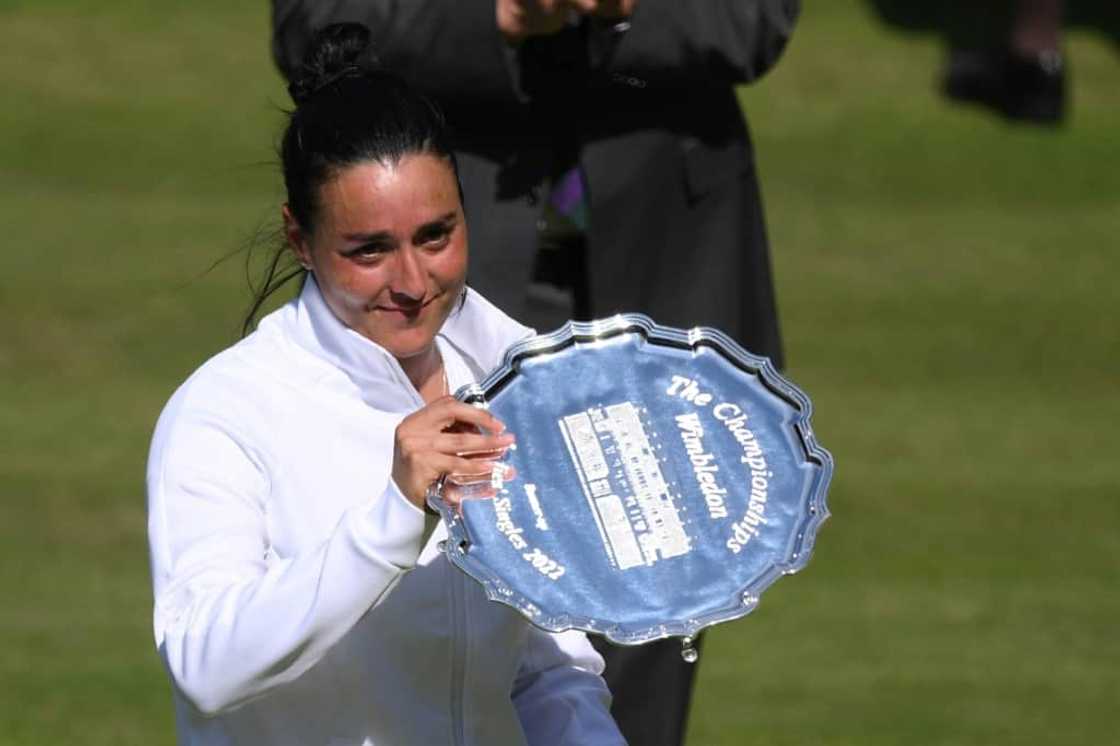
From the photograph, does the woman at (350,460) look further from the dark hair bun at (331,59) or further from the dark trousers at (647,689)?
the dark trousers at (647,689)

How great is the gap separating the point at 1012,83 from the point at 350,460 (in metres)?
8.67

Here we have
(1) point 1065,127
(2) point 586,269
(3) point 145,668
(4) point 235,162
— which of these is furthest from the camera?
(1) point 1065,127

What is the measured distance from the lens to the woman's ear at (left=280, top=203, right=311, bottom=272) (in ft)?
10.3

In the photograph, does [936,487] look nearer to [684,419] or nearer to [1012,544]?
[1012,544]

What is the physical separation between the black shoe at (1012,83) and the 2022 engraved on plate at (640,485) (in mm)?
8298

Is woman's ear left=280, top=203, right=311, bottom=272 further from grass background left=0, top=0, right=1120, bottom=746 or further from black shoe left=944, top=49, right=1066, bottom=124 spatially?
black shoe left=944, top=49, right=1066, bottom=124

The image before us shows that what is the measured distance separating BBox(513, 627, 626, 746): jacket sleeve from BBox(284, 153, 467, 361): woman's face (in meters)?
0.47

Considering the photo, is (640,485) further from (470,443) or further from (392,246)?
(392,246)

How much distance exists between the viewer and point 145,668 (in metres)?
6.34

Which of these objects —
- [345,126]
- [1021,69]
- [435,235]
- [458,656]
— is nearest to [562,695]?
[458,656]

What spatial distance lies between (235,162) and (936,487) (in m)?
3.99

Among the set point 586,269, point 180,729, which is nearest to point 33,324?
point 586,269

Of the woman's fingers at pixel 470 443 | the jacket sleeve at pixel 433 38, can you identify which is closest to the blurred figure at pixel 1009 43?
the jacket sleeve at pixel 433 38

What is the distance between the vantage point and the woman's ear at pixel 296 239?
123 inches
